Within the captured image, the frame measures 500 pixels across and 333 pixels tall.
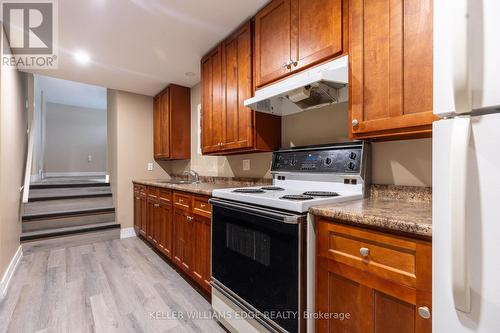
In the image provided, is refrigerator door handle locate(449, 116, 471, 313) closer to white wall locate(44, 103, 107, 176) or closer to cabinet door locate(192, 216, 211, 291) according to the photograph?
cabinet door locate(192, 216, 211, 291)

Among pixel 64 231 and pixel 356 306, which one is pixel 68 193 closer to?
pixel 64 231

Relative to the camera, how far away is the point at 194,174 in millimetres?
3285

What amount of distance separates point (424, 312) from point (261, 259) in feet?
2.44

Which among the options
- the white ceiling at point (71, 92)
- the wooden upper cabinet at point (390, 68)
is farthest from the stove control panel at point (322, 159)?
the white ceiling at point (71, 92)

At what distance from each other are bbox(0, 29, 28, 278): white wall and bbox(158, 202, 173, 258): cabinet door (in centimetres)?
132

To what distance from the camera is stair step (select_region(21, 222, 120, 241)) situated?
3.16 meters

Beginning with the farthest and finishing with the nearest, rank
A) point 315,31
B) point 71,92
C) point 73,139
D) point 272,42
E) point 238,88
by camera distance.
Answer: point 73,139 → point 71,92 → point 238,88 → point 272,42 → point 315,31

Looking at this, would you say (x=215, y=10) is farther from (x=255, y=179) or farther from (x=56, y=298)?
(x=56, y=298)

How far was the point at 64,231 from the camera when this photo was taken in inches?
132

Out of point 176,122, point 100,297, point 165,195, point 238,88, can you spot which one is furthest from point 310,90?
point 176,122

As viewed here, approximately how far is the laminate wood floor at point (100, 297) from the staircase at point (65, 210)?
1.48 ft

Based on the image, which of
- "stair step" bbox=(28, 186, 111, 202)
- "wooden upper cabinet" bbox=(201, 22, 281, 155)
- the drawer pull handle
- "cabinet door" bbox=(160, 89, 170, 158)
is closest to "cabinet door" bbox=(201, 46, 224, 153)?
"wooden upper cabinet" bbox=(201, 22, 281, 155)

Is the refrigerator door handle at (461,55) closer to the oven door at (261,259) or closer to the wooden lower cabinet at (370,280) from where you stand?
the wooden lower cabinet at (370,280)

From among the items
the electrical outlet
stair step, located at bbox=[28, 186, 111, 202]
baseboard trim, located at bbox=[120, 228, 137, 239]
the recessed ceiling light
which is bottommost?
baseboard trim, located at bbox=[120, 228, 137, 239]
